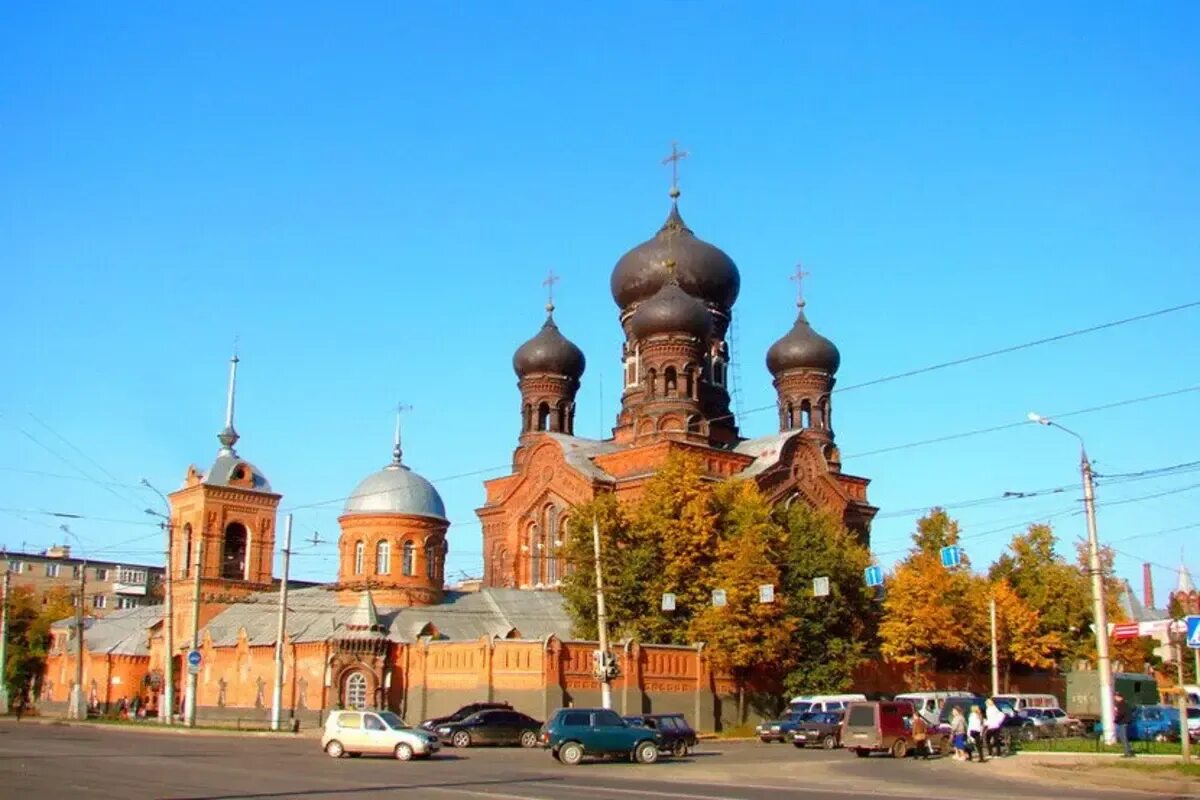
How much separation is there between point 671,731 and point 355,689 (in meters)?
19.0

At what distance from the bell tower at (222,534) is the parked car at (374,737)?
32811 millimetres

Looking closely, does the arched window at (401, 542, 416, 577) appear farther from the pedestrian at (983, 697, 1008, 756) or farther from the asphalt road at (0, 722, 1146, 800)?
the pedestrian at (983, 697, 1008, 756)

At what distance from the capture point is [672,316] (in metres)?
58.4

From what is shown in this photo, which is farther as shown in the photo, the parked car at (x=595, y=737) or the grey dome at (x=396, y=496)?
the grey dome at (x=396, y=496)

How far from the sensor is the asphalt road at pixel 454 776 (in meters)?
19.5

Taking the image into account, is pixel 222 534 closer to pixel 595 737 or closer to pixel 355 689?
pixel 355 689

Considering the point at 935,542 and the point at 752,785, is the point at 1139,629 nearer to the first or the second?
the point at 935,542

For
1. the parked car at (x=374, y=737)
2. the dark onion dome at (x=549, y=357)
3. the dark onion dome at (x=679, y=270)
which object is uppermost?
the dark onion dome at (x=679, y=270)

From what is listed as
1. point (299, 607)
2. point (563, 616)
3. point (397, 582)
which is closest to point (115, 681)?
point (299, 607)

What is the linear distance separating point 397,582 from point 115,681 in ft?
52.3

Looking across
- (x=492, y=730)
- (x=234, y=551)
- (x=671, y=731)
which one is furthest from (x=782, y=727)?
(x=234, y=551)

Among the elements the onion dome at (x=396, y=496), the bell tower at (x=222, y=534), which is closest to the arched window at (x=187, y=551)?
the bell tower at (x=222, y=534)

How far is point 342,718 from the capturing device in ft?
96.5

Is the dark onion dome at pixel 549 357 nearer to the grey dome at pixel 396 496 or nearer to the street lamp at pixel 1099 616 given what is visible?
the grey dome at pixel 396 496
